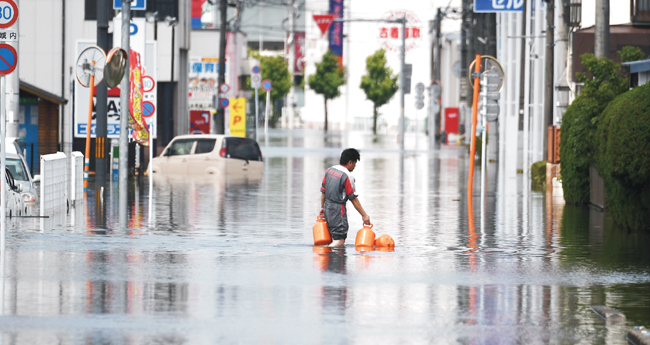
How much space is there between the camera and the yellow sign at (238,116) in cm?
6275

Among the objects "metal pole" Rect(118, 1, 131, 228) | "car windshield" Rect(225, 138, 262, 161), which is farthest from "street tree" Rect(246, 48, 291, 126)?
"metal pole" Rect(118, 1, 131, 228)

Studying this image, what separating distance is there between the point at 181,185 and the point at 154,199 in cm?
516

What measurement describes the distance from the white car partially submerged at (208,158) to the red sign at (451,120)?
1784 inches

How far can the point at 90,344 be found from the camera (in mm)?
8180

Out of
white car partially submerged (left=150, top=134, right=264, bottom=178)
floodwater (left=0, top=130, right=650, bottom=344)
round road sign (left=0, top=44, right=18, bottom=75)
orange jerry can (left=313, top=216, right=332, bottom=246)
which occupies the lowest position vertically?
floodwater (left=0, top=130, right=650, bottom=344)

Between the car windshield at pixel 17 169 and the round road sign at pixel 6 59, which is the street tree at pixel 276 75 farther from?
the round road sign at pixel 6 59

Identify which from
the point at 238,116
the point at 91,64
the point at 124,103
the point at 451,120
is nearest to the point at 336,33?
the point at 451,120

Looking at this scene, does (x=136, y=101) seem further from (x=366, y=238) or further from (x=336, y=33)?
(x=336, y=33)

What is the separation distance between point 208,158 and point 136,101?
3.85 metres

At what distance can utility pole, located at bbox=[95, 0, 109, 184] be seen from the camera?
88.2 ft

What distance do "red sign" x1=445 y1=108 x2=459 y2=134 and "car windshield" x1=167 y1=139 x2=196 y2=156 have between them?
149 feet

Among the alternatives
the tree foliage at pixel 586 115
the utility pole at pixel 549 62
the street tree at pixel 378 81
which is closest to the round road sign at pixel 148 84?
the utility pole at pixel 549 62

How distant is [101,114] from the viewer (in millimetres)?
27469

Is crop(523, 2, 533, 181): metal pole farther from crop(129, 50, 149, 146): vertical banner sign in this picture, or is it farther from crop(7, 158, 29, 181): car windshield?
crop(7, 158, 29, 181): car windshield
